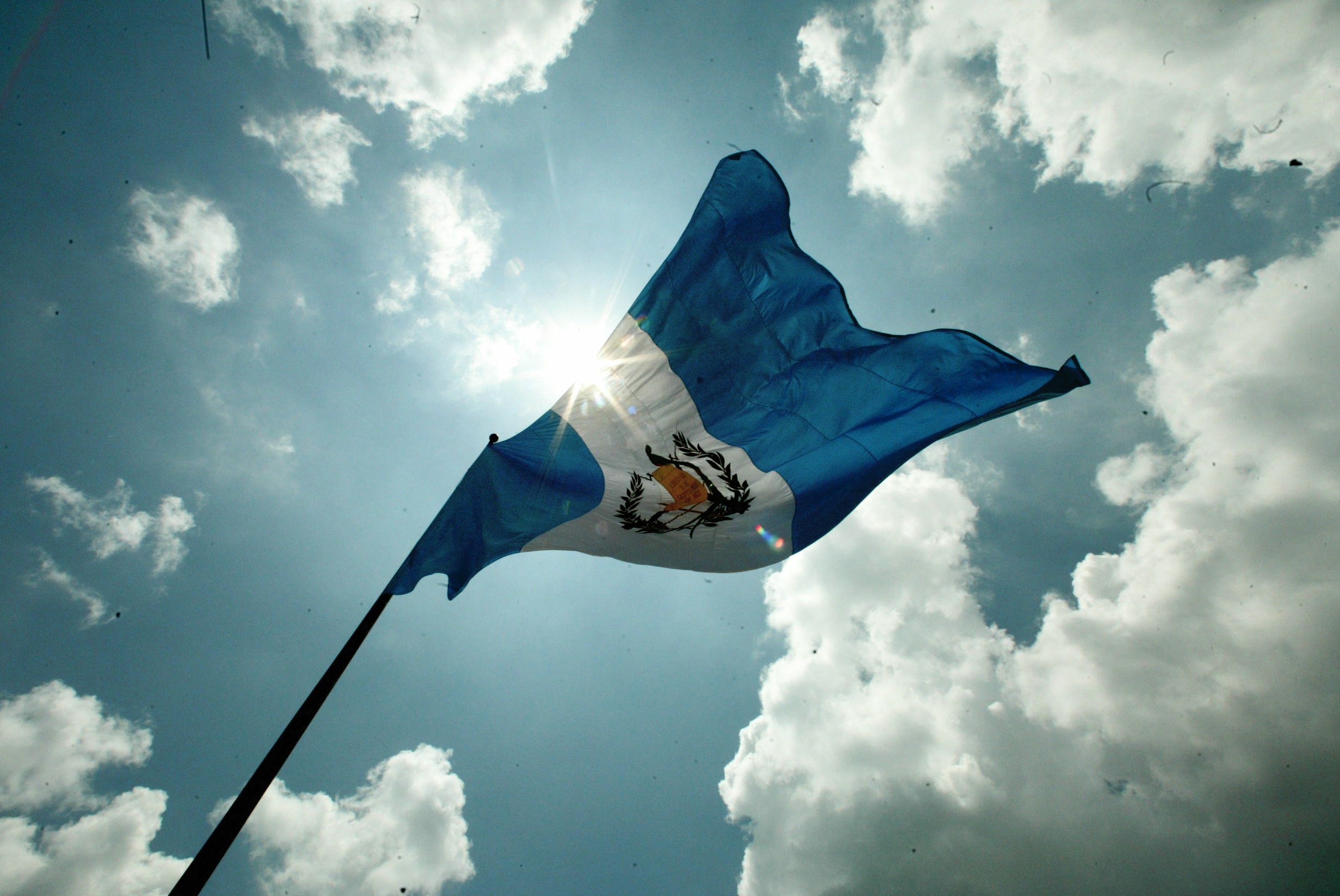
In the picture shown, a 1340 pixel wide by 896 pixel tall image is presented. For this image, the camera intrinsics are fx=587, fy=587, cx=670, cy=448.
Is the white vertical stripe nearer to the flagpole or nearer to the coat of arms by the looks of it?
the coat of arms

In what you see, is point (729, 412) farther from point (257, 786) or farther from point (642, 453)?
point (257, 786)

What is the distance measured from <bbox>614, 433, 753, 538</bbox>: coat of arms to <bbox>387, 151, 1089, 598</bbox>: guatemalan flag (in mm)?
16

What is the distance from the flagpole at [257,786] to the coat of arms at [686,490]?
138 inches

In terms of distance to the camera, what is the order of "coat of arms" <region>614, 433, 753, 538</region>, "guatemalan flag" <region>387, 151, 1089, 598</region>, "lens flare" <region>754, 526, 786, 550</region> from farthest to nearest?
"lens flare" <region>754, 526, 786, 550</region> → "coat of arms" <region>614, 433, 753, 538</region> → "guatemalan flag" <region>387, 151, 1089, 598</region>

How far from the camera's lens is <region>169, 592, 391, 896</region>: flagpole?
10.8 feet

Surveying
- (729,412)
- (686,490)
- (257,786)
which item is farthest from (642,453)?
(257,786)

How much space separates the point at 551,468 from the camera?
24.0ft

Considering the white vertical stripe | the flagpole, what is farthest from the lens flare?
the flagpole

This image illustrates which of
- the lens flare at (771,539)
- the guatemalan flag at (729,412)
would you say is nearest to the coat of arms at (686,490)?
the guatemalan flag at (729,412)

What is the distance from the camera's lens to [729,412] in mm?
7582

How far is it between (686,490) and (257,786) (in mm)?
4994

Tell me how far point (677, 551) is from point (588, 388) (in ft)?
8.08

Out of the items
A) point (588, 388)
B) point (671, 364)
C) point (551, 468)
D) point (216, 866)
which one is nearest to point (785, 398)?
point (671, 364)

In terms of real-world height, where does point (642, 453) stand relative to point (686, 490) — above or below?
above
